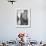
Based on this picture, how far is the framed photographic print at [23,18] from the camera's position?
5.22 meters

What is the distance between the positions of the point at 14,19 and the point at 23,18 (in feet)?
1.21

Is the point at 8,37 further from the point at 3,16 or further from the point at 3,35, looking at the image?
the point at 3,16

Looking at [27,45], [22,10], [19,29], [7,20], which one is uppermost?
[22,10]

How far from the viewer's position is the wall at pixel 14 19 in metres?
5.18

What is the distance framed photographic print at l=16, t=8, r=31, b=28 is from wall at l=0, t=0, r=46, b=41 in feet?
0.39

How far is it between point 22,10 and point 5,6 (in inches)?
27.3

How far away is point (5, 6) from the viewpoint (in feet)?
17.0

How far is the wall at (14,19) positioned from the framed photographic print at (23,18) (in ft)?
0.39

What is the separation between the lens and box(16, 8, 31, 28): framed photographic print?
5223 millimetres

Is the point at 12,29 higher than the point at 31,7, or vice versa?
the point at 31,7

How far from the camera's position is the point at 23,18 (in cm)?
528

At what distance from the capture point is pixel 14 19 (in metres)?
5.20

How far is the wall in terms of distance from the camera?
17.0 feet

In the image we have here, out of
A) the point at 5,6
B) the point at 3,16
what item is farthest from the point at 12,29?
the point at 5,6
